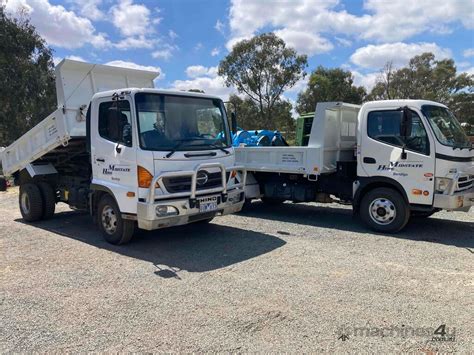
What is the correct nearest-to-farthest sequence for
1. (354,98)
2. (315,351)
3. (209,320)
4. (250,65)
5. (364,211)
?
(315,351) → (209,320) → (364,211) → (250,65) → (354,98)

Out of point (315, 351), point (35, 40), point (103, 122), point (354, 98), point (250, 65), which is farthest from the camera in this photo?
point (354, 98)

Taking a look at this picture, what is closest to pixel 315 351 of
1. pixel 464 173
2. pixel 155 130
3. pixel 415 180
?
pixel 155 130

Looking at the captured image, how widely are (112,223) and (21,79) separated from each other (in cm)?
1480

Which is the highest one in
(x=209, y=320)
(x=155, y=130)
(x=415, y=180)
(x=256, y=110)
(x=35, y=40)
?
(x=35, y=40)

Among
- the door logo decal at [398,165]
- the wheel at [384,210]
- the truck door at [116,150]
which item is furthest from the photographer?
the wheel at [384,210]

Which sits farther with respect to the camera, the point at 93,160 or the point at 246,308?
the point at 93,160

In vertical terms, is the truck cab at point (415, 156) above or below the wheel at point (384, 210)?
above

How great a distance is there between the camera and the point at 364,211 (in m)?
7.57

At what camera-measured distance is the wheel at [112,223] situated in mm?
6594

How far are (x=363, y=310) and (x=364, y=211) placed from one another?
3737 millimetres

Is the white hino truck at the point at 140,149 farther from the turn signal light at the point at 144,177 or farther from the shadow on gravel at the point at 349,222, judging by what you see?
the shadow on gravel at the point at 349,222

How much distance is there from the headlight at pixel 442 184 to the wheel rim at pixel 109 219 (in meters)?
5.43

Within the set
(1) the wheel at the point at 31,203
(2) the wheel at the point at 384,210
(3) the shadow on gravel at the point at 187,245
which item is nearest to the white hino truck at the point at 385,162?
(2) the wheel at the point at 384,210

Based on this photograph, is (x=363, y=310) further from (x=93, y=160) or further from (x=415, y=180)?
(x=93, y=160)
